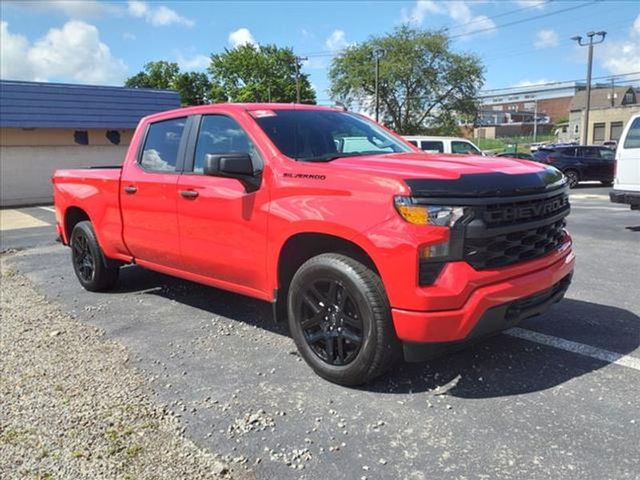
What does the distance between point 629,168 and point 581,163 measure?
12957mm

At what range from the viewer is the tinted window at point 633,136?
32.5ft

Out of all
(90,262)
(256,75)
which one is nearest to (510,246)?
(90,262)

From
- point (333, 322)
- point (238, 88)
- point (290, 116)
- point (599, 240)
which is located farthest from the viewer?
point (238, 88)

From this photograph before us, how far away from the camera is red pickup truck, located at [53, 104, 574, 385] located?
10.6 feet

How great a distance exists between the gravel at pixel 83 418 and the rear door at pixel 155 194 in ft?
3.03

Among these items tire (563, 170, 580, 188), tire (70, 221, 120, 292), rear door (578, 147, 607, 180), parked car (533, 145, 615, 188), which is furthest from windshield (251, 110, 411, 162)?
rear door (578, 147, 607, 180)

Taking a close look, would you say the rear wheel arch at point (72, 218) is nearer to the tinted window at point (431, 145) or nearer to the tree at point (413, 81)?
the tinted window at point (431, 145)

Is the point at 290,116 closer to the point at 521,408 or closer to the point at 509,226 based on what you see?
the point at 509,226

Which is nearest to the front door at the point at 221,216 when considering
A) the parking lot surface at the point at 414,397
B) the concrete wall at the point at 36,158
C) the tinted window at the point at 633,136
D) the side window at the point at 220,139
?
the side window at the point at 220,139

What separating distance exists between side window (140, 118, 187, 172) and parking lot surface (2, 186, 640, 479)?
1.44 meters

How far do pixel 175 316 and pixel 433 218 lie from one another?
3120mm

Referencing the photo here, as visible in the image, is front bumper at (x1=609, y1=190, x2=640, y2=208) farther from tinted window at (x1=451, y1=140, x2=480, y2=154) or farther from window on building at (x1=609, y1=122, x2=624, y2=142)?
window on building at (x1=609, y1=122, x2=624, y2=142)

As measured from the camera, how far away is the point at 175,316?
5.42 metres

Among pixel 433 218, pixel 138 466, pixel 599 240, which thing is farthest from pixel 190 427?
pixel 599 240
